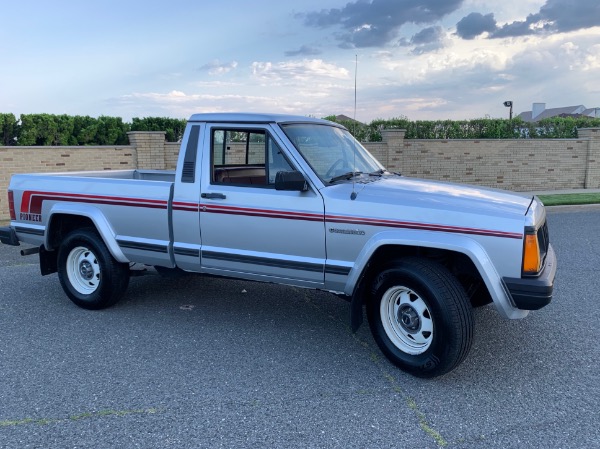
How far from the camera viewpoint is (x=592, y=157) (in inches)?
714

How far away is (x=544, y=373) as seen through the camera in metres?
4.38

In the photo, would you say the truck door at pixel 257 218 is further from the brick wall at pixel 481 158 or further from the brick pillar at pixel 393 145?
the brick pillar at pixel 393 145

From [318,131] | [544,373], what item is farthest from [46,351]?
[544,373]

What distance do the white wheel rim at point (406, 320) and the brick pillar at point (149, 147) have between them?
10607mm

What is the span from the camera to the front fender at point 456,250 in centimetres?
402

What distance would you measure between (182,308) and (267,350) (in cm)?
159

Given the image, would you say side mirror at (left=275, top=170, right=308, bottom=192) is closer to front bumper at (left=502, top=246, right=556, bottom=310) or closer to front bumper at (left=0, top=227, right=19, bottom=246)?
front bumper at (left=502, top=246, right=556, bottom=310)

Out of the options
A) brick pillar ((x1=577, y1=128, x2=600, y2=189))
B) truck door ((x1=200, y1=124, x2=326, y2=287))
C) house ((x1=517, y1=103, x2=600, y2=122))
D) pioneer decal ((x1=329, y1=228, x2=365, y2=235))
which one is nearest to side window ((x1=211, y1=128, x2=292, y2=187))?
truck door ((x1=200, y1=124, x2=326, y2=287))

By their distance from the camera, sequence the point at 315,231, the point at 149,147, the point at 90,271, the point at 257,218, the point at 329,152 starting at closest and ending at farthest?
the point at 315,231 < the point at 257,218 < the point at 329,152 < the point at 90,271 < the point at 149,147

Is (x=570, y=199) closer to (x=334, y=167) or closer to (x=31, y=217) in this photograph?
(x=334, y=167)

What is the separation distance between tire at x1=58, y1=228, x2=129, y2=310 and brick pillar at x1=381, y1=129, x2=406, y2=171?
11.5 metres

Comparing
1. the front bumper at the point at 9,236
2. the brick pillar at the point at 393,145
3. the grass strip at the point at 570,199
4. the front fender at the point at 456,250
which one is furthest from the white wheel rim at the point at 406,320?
the brick pillar at the point at 393,145

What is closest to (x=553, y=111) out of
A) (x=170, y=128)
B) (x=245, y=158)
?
(x=170, y=128)

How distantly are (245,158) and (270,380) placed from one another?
2.34 m
